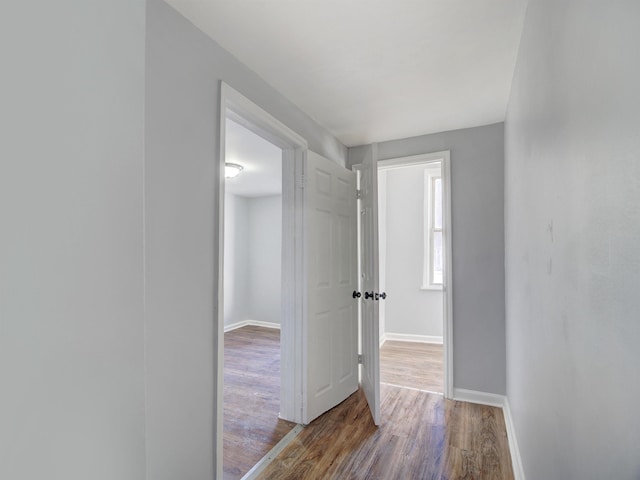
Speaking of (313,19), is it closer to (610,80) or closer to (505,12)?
(505,12)

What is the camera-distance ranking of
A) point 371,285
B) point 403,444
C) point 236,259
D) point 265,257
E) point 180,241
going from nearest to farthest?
point 180,241 < point 403,444 < point 371,285 < point 236,259 < point 265,257

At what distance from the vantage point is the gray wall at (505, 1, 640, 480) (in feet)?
1.82

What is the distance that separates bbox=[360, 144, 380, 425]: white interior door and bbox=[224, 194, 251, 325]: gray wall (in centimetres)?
354

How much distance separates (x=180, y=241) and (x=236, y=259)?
180 inches

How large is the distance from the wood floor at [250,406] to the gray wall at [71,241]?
1.49 meters

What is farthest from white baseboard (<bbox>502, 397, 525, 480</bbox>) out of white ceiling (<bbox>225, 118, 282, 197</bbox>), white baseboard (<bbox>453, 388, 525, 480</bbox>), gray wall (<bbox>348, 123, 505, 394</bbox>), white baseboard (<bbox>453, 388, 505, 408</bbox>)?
white ceiling (<bbox>225, 118, 282, 197</bbox>)

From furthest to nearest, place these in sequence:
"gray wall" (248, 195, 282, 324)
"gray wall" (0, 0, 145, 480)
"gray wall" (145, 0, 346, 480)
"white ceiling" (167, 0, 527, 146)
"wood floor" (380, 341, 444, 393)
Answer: "gray wall" (248, 195, 282, 324) → "wood floor" (380, 341, 444, 393) → "white ceiling" (167, 0, 527, 146) → "gray wall" (145, 0, 346, 480) → "gray wall" (0, 0, 145, 480)

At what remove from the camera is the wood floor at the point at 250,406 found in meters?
2.04

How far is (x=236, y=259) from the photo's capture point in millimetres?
5930

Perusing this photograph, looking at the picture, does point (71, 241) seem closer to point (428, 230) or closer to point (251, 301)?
point (428, 230)

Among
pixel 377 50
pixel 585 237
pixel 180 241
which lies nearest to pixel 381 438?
pixel 180 241

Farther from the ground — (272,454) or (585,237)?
(585,237)

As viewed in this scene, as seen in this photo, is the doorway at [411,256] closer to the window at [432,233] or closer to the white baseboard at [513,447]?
the window at [432,233]

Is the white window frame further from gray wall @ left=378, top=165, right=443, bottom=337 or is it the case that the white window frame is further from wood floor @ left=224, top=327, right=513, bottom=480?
wood floor @ left=224, top=327, right=513, bottom=480
